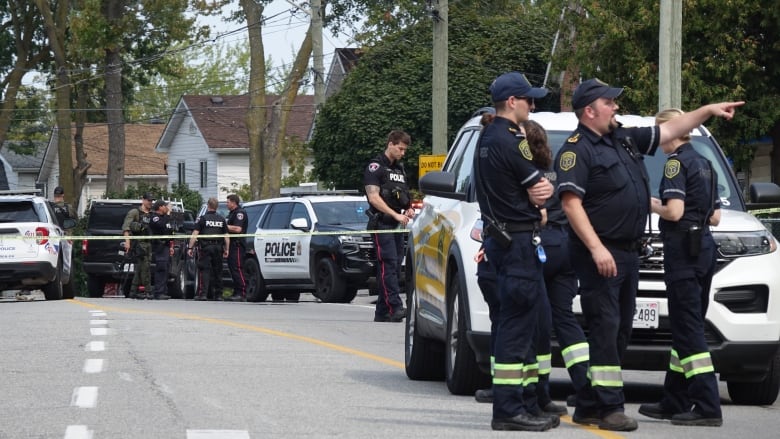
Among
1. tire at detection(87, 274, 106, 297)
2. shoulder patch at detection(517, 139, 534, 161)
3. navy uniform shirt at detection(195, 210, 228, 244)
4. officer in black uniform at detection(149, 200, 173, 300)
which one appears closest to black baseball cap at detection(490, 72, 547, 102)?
shoulder patch at detection(517, 139, 534, 161)

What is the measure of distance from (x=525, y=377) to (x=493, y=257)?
26.3 inches

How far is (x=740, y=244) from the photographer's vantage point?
9.70 m

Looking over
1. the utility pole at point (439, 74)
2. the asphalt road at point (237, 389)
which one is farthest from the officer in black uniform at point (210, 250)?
the asphalt road at point (237, 389)

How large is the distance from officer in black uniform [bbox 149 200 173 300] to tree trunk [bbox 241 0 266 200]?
17.9 metres

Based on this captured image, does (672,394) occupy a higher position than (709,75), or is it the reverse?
(709,75)

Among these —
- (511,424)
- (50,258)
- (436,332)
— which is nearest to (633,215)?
(511,424)

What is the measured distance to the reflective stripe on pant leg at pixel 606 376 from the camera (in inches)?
328

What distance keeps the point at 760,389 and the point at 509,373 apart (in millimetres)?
2513

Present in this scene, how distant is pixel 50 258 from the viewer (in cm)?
2430

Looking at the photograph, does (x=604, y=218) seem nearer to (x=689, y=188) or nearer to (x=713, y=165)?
(x=689, y=188)

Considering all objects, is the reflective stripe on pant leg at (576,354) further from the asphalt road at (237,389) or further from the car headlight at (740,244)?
the car headlight at (740,244)

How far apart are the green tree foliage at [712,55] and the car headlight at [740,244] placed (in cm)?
1787

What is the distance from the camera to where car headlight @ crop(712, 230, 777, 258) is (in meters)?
9.67

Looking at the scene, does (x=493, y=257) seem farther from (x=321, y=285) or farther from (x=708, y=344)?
(x=321, y=285)
